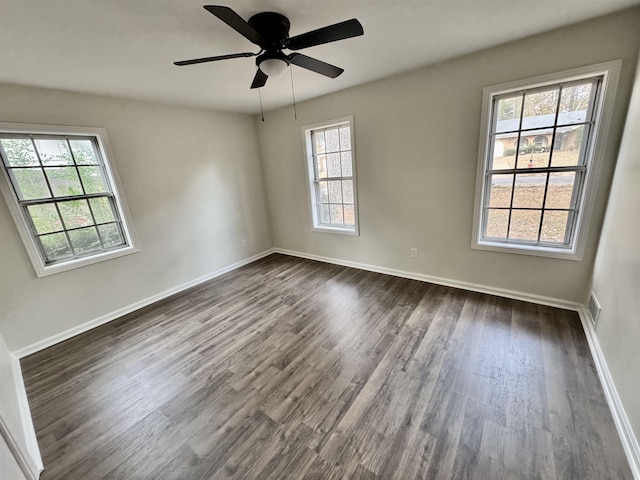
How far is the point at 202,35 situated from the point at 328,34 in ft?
3.16

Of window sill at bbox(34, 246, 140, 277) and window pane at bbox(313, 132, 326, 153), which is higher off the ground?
window pane at bbox(313, 132, 326, 153)

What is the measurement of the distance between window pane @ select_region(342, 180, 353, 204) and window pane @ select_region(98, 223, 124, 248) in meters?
2.97

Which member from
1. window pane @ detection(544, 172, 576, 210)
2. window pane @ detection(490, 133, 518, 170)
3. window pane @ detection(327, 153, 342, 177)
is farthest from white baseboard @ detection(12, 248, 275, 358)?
window pane @ detection(544, 172, 576, 210)

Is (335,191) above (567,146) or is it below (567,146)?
below

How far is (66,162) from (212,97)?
5.61ft

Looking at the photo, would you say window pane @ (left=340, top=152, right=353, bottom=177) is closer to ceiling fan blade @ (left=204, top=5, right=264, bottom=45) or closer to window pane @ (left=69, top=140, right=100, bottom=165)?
ceiling fan blade @ (left=204, top=5, right=264, bottom=45)

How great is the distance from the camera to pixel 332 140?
373 cm

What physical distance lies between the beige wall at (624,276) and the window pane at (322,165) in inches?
120

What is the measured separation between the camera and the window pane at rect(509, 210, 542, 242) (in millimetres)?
2521

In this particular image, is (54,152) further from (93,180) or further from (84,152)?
(93,180)

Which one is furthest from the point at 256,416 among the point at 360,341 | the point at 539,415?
the point at 539,415

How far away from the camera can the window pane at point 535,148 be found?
7.63 feet

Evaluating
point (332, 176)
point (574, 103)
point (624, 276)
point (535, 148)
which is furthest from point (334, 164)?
point (624, 276)

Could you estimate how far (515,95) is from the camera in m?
2.38
